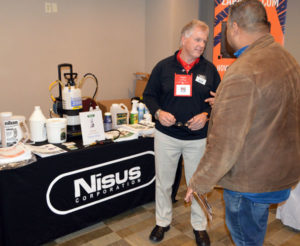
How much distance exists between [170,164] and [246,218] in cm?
84

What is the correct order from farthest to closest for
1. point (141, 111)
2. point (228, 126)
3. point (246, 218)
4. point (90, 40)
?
point (90, 40)
point (141, 111)
point (246, 218)
point (228, 126)

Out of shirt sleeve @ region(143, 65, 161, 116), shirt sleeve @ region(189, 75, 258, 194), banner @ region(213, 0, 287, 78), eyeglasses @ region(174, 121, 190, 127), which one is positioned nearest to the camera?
shirt sleeve @ region(189, 75, 258, 194)

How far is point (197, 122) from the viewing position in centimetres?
184

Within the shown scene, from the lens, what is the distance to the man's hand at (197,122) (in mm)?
1845

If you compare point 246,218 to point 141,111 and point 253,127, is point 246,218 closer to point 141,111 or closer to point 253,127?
point 253,127

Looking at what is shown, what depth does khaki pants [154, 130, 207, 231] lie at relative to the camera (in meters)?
1.95

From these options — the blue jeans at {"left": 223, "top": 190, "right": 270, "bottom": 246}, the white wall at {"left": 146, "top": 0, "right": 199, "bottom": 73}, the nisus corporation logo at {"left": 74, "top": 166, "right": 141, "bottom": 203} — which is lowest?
the nisus corporation logo at {"left": 74, "top": 166, "right": 141, "bottom": 203}

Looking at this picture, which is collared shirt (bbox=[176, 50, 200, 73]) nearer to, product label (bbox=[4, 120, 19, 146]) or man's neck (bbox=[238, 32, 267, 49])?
man's neck (bbox=[238, 32, 267, 49])

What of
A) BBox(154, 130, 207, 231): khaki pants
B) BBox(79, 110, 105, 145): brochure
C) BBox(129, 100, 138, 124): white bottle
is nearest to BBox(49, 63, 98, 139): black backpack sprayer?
BBox(79, 110, 105, 145): brochure

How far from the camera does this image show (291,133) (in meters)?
1.16

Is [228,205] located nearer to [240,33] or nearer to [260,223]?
[260,223]

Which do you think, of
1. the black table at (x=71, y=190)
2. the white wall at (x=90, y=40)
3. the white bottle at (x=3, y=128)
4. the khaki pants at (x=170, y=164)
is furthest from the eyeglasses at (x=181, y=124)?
the white wall at (x=90, y=40)

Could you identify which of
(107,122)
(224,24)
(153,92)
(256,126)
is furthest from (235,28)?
(224,24)

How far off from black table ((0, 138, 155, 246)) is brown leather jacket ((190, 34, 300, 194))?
103cm
